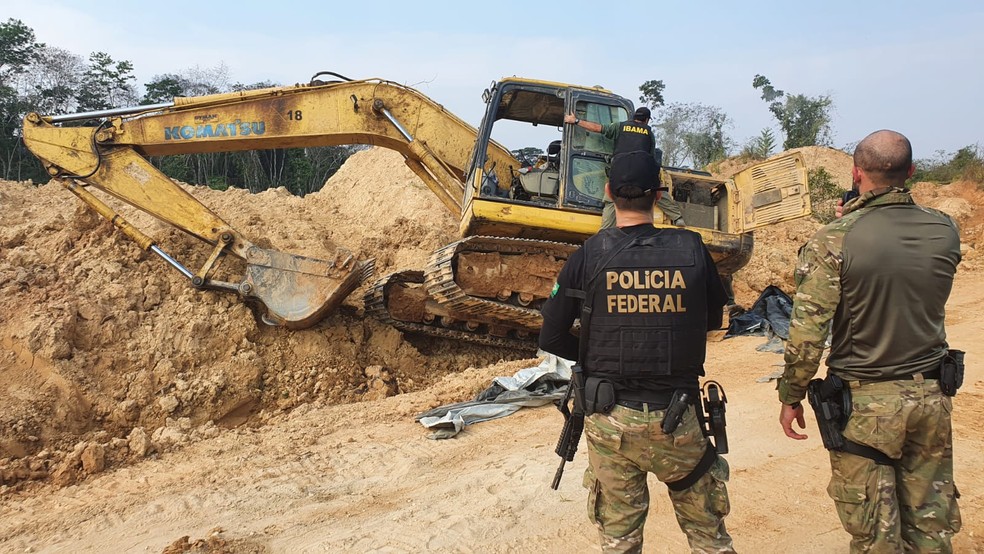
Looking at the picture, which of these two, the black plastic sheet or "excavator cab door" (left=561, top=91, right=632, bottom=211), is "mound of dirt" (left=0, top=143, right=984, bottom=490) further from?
the black plastic sheet

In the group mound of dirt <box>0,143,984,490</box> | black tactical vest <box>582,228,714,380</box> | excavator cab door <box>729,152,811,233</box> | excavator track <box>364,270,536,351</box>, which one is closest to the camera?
black tactical vest <box>582,228,714,380</box>

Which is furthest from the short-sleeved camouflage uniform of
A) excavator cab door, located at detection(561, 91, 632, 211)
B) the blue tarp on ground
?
excavator cab door, located at detection(561, 91, 632, 211)

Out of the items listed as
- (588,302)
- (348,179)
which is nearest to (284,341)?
(588,302)

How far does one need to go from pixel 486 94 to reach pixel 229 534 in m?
4.88

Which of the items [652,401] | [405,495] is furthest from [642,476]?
[405,495]

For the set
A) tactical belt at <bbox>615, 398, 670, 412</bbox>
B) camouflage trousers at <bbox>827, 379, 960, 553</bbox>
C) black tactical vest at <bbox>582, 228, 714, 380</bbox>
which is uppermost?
black tactical vest at <bbox>582, 228, 714, 380</bbox>

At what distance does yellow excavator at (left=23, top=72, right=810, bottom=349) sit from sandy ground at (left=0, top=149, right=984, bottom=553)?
0.51 m

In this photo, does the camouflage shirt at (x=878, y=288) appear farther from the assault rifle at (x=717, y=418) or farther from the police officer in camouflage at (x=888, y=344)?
the assault rifle at (x=717, y=418)

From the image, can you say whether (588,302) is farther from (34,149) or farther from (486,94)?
(34,149)

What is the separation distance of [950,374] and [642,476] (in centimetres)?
117

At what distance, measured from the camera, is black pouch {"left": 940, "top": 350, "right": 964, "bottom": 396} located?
2471mm

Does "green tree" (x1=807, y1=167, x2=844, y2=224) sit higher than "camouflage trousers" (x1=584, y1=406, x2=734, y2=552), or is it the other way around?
"green tree" (x1=807, y1=167, x2=844, y2=224)

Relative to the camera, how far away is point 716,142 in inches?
909

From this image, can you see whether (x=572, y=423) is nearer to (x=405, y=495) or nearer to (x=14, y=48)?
(x=405, y=495)
